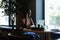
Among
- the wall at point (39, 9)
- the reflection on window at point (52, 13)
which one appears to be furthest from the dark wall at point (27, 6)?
the reflection on window at point (52, 13)

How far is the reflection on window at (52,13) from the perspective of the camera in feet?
17.3

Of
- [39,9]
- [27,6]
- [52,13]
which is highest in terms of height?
[27,6]

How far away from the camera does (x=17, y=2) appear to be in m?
5.38

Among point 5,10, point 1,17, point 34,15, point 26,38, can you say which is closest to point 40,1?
point 34,15

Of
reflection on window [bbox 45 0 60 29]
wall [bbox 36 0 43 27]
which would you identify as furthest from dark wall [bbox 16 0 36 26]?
reflection on window [bbox 45 0 60 29]

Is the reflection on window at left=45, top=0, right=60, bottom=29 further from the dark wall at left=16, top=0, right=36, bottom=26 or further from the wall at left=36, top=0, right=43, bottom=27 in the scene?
the dark wall at left=16, top=0, right=36, bottom=26

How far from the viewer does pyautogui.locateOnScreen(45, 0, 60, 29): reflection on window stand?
527 cm

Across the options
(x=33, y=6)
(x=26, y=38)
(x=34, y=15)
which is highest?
(x=33, y=6)

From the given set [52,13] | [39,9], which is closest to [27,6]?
[39,9]

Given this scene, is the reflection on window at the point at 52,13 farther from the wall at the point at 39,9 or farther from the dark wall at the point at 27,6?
the dark wall at the point at 27,6

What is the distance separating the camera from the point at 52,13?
5352 mm

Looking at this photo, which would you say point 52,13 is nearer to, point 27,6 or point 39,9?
point 39,9

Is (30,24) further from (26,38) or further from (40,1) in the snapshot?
(26,38)

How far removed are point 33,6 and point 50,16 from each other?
754mm
